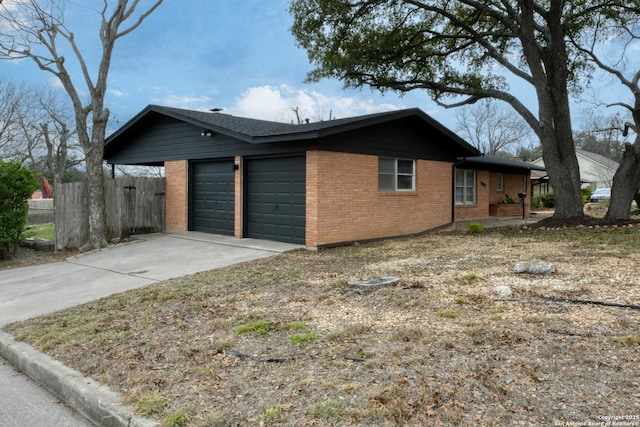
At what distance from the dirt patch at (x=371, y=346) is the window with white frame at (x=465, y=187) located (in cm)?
1182

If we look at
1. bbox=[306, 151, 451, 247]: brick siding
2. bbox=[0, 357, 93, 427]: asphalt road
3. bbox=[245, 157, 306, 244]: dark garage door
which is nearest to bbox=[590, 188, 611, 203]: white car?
bbox=[306, 151, 451, 247]: brick siding

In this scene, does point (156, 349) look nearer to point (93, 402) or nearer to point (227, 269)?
point (93, 402)

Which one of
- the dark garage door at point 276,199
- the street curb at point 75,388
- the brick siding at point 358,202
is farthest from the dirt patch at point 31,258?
the street curb at point 75,388

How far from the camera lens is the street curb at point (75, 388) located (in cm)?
327

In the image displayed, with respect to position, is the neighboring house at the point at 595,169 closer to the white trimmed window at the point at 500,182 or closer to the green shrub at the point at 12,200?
the white trimmed window at the point at 500,182

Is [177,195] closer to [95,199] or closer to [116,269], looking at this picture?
[95,199]

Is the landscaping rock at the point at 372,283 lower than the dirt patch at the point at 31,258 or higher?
higher

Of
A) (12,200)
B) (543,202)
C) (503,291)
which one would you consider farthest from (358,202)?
(543,202)

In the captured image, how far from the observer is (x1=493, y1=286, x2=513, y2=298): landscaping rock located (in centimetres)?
534

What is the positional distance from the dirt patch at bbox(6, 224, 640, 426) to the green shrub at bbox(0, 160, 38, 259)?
6376mm

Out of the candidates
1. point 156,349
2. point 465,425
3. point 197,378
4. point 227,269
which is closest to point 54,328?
point 156,349

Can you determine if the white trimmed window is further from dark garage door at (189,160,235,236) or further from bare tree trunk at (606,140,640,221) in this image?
dark garage door at (189,160,235,236)

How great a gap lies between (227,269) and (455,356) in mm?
5787

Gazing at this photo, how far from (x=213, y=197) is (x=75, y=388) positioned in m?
10.3
